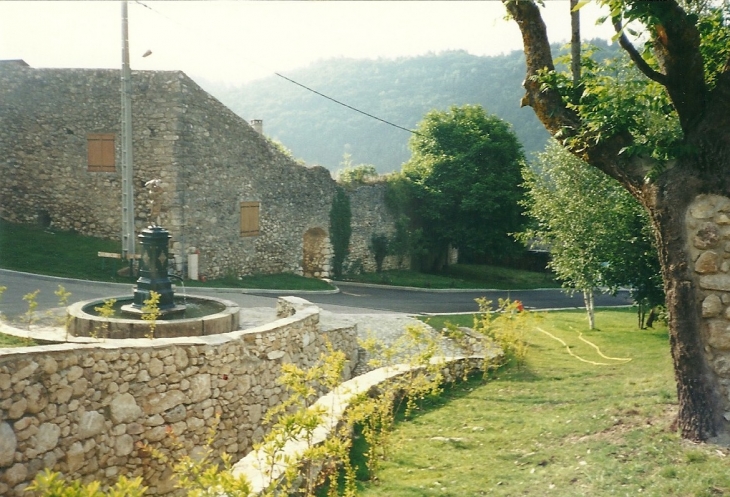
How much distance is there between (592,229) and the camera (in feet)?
48.4

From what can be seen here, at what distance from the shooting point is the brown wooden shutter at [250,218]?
22109 mm

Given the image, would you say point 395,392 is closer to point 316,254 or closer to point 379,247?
point 316,254

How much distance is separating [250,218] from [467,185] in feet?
37.1

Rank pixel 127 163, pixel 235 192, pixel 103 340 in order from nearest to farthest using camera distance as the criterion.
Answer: pixel 103 340 → pixel 127 163 → pixel 235 192

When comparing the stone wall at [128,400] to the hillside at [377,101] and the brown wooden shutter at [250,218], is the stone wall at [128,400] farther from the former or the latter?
the hillside at [377,101]

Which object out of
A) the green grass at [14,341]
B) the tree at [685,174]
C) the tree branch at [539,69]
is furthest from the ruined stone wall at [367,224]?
the tree at [685,174]

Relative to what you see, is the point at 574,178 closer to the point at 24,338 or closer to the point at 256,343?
the point at 256,343

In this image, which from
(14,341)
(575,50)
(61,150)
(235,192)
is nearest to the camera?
(575,50)

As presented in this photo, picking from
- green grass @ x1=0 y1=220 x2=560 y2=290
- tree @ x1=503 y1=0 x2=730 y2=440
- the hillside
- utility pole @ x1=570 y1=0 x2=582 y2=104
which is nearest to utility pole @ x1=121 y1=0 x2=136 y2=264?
green grass @ x1=0 y1=220 x2=560 y2=290

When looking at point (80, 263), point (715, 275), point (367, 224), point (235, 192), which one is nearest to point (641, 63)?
point (715, 275)

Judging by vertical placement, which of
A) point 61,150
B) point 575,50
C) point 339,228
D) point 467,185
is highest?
point 61,150

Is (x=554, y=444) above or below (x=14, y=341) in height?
below

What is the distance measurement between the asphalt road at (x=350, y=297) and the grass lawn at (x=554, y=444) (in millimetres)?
7138

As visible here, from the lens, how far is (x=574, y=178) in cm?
1540
